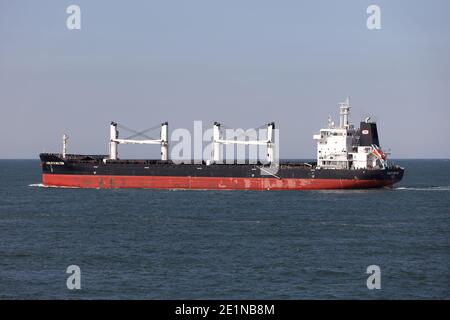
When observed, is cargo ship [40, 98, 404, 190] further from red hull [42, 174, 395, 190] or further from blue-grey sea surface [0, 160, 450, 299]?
blue-grey sea surface [0, 160, 450, 299]

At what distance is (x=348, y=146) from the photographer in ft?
238

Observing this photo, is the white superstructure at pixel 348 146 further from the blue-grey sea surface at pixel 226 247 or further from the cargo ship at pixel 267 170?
the blue-grey sea surface at pixel 226 247

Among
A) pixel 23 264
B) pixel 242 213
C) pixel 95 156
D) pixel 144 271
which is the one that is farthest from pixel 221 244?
pixel 95 156

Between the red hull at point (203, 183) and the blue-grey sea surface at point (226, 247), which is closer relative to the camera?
the blue-grey sea surface at point (226, 247)

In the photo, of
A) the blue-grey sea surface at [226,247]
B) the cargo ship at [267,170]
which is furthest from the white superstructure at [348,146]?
the blue-grey sea surface at [226,247]

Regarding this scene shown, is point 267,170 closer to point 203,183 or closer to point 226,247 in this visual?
point 203,183

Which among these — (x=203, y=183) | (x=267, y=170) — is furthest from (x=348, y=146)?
(x=203, y=183)

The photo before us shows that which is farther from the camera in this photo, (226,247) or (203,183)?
(203,183)

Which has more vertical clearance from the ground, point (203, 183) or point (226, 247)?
point (203, 183)

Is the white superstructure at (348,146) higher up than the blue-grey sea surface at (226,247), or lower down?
higher up

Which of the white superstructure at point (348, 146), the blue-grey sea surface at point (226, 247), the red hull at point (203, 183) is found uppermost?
the white superstructure at point (348, 146)

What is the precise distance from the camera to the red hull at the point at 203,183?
6969 centimetres

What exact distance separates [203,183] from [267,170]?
684 cm

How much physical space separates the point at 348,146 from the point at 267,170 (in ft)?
28.6
